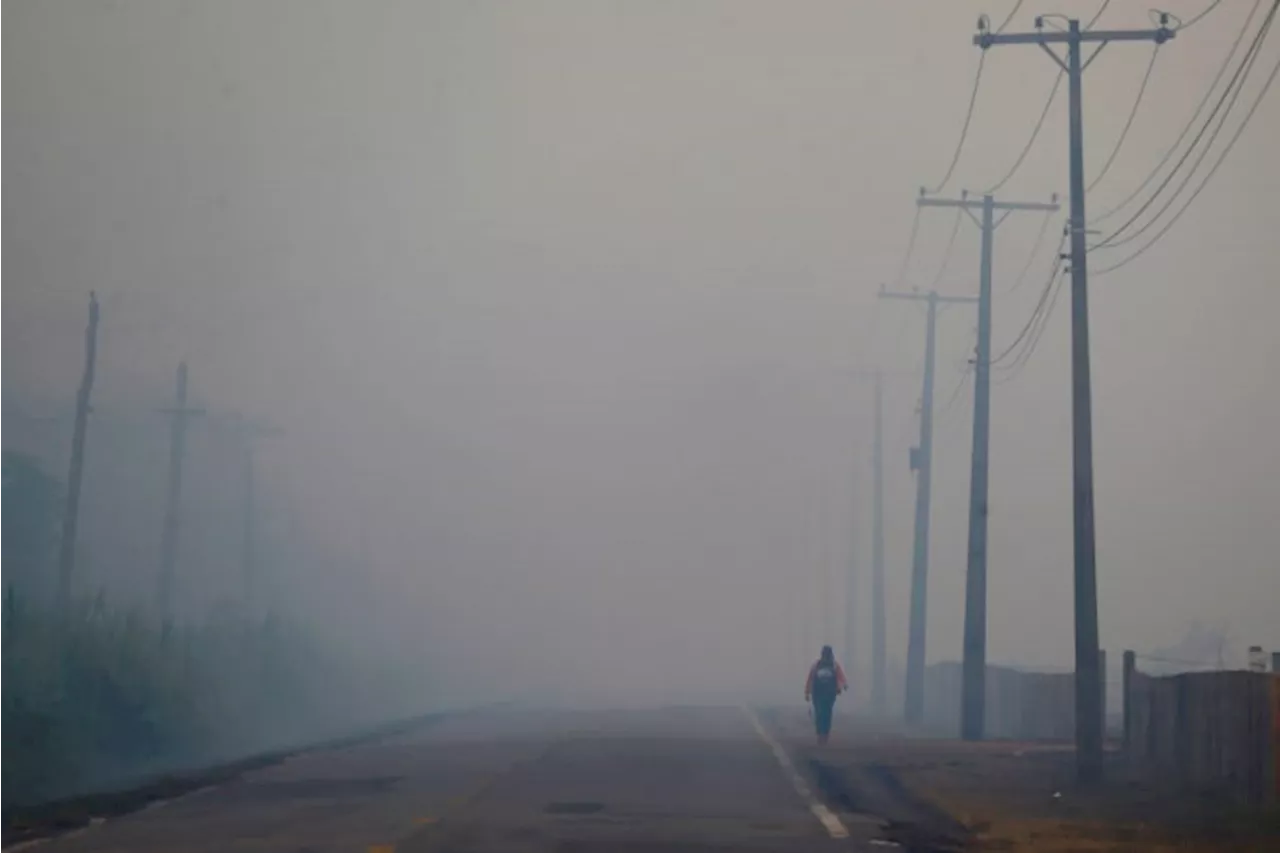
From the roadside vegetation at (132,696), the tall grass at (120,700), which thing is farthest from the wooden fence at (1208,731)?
the tall grass at (120,700)

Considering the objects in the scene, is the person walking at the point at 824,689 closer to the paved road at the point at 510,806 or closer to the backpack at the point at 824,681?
the backpack at the point at 824,681

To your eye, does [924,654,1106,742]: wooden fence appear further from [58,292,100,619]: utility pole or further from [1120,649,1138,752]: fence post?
[58,292,100,619]: utility pole

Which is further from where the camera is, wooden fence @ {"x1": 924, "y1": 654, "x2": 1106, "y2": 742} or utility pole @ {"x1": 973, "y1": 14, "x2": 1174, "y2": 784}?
wooden fence @ {"x1": 924, "y1": 654, "x2": 1106, "y2": 742}

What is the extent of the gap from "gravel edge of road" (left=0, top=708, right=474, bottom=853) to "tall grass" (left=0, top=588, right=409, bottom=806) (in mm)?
2073

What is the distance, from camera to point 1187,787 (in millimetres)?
31344

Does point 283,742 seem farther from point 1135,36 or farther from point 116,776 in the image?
point 1135,36

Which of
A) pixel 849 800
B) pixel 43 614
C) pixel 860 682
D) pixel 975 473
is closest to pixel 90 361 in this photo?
pixel 43 614

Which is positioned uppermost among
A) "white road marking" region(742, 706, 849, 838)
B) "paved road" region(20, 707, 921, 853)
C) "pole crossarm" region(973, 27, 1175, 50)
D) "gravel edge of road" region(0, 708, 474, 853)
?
"pole crossarm" region(973, 27, 1175, 50)

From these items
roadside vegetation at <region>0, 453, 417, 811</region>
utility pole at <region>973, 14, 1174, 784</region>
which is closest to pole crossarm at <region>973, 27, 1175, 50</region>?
utility pole at <region>973, 14, 1174, 784</region>

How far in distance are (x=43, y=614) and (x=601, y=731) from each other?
1287 cm

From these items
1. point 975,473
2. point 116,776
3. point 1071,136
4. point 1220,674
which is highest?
point 1071,136

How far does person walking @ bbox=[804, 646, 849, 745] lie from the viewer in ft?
145

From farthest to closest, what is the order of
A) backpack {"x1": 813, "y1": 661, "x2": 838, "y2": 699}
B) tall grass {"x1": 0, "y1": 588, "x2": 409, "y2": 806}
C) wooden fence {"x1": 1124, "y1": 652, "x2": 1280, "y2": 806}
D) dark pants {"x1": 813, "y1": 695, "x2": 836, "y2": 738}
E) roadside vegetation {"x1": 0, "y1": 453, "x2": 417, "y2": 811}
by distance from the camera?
backpack {"x1": 813, "y1": 661, "x2": 838, "y2": 699} < dark pants {"x1": 813, "y1": 695, "x2": 836, "y2": 738} < roadside vegetation {"x1": 0, "y1": 453, "x2": 417, "y2": 811} < tall grass {"x1": 0, "y1": 588, "x2": 409, "y2": 806} < wooden fence {"x1": 1124, "y1": 652, "x2": 1280, "y2": 806}

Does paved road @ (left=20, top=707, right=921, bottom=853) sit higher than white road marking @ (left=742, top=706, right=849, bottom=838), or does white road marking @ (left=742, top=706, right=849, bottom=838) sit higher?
white road marking @ (left=742, top=706, right=849, bottom=838)
